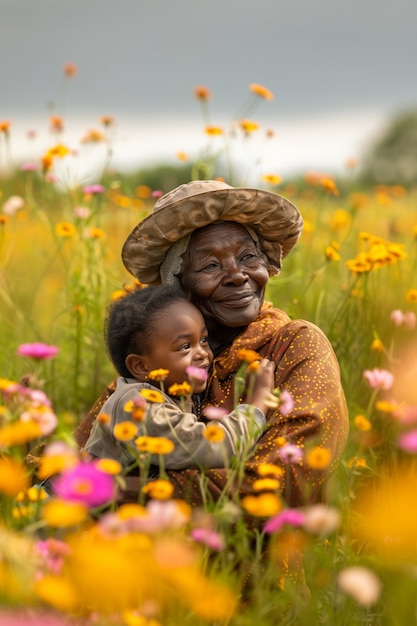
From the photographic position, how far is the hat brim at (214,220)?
3092 millimetres

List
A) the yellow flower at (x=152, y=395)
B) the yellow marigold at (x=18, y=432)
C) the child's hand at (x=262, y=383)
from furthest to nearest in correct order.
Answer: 1. the child's hand at (x=262, y=383)
2. the yellow flower at (x=152, y=395)
3. the yellow marigold at (x=18, y=432)

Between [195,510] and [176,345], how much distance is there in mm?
504

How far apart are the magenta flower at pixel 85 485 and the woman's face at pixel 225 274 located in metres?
1.28

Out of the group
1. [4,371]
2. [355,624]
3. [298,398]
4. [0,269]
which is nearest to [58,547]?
[355,624]

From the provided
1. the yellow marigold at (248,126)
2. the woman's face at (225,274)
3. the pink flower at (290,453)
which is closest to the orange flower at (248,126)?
the yellow marigold at (248,126)

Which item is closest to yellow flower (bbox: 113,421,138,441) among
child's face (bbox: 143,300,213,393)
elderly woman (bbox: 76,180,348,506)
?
elderly woman (bbox: 76,180,348,506)

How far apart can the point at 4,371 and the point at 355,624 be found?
7.90 feet

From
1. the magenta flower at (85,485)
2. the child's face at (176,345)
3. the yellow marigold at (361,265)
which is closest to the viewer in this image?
the magenta flower at (85,485)

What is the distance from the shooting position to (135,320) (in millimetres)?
2875

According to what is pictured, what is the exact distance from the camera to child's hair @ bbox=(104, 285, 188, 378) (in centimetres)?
286

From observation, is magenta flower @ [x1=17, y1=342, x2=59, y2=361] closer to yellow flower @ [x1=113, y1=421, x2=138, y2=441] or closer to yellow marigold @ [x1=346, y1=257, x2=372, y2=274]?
yellow flower @ [x1=113, y1=421, x2=138, y2=441]

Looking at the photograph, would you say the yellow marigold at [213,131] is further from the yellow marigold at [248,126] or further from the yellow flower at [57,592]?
the yellow flower at [57,592]

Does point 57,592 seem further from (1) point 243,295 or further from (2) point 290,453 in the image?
(1) point 243,295

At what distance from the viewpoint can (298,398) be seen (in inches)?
109
